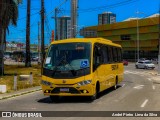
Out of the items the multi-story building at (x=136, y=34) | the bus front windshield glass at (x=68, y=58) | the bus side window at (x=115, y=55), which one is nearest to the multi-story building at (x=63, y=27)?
the multi-story building at (x=136, y=34)

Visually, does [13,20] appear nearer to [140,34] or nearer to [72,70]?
[72,70]

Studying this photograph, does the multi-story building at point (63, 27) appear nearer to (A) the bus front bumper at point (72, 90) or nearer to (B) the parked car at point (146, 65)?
(B) the parked car at point (146, 65)

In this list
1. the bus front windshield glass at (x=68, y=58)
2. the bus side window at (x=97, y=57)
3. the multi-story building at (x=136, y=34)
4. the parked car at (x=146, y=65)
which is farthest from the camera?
the multi-story building at (x=136, y=34)

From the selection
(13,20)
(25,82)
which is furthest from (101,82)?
(13,20)

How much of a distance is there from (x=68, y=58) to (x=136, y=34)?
10255cm

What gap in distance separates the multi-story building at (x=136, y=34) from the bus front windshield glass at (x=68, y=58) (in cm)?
8696

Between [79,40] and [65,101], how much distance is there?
2.81 m

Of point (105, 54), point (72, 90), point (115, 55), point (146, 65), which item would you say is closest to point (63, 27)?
point (146, 65)

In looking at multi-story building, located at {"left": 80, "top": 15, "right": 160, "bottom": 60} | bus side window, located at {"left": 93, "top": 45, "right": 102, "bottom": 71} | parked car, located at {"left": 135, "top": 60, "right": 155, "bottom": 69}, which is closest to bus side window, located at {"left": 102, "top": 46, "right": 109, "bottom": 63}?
bus side window, located at {"left": 93, "top": 45, "right": 102, "bottom": 71}

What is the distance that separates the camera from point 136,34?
388 feet

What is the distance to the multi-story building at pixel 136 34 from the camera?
10962 cm

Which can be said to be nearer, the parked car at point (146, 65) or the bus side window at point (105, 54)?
the bus side window at point (105, 54)

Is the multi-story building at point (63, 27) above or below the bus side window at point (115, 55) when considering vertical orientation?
above

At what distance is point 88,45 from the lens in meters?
17.8
